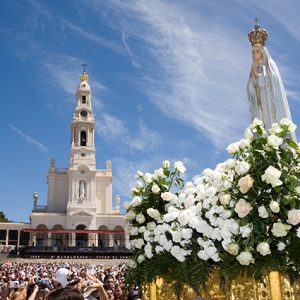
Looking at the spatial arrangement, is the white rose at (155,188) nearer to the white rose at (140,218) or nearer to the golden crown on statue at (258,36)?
the white rose at (140,218)

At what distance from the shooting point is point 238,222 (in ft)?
12.5

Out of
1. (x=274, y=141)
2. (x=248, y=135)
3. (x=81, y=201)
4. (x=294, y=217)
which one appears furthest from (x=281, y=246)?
(x=81, y=201)

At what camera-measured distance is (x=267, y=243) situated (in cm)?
357

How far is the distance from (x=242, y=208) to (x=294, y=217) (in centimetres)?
40

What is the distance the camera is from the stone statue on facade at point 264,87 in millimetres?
9945

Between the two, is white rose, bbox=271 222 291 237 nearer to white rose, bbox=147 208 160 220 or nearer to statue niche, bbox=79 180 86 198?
white rose, bbox=147 208 160 220

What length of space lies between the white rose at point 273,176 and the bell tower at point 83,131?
62344 mm

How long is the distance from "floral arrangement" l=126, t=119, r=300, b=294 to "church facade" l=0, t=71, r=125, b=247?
54268mm

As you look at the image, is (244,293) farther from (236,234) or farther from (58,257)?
(58,257)

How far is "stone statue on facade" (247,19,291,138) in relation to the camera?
995 cm

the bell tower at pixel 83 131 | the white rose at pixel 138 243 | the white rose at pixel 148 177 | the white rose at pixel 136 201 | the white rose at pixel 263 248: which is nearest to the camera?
the white rose at pixel 263 248

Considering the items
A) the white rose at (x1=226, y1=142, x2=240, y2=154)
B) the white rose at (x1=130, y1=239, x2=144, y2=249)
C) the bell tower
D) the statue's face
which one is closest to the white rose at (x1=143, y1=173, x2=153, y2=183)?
the white rose at (x1=130, y1=239, x2=144, y2=249)

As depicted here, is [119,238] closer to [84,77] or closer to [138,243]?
[84,77]

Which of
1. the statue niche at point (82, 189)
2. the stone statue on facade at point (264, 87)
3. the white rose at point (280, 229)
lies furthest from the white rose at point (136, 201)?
the statue niche at point (82, 189)
